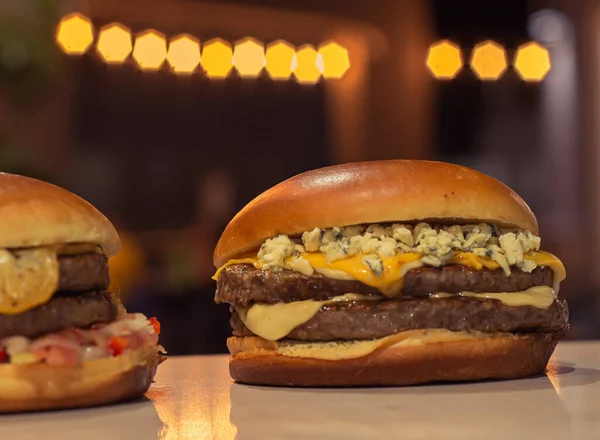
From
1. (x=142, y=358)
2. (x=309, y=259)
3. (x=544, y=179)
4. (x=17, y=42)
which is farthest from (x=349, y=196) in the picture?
(x=544, y=179)

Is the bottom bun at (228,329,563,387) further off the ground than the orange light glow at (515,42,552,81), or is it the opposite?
the orange light glow at (515,42,552,81)

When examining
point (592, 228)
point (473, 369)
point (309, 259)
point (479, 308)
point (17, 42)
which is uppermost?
point (17, 42)

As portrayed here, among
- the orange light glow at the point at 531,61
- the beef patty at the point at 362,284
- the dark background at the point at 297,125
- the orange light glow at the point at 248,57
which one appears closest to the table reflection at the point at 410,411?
the beef patty at the point at 362,284

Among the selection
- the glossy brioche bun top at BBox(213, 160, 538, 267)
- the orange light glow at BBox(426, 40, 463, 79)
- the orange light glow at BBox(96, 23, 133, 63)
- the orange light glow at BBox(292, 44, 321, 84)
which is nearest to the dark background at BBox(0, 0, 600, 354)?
the orange light glow at BBox(426, 40, 463, 79)

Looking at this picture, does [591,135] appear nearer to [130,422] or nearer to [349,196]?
[349,196]

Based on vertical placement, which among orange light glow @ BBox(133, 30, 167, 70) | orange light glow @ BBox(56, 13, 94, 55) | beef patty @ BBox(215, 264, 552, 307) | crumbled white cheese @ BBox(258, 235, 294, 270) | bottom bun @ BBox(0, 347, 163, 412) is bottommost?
bottom bun @ BBox(0, 347, 163, 412)

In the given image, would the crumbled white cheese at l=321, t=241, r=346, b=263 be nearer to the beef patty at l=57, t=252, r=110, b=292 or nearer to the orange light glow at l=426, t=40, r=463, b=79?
the beef patty at l=57, t=252, r=110, b=292
